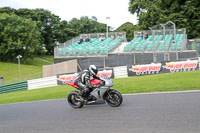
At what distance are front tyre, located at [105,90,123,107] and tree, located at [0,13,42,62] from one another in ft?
156

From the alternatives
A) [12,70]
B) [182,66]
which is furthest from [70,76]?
[12,70]

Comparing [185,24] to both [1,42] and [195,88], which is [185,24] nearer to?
[195,88]

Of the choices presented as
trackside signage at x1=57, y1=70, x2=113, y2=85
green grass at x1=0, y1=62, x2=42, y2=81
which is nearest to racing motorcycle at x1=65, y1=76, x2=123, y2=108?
trackside signage at x1=57, y1=70, x2=113, y2=85

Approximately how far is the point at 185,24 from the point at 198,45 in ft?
51.4

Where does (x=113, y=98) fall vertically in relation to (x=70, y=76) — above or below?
below

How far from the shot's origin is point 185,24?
3538 cm

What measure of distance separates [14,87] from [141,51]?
13.0 metres

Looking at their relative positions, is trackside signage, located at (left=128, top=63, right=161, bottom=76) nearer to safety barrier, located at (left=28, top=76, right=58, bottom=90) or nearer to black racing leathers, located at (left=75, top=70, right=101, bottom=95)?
safety barrier, located at (left=28, top=76, right=58, bottom=90)

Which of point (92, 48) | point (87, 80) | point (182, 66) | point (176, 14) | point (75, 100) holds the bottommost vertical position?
point (75, 100)

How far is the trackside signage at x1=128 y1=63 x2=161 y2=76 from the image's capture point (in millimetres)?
19188

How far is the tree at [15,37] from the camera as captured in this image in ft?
175

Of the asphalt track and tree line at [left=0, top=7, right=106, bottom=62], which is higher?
tree line at [left=0, top=7, right=106, bottom=62]

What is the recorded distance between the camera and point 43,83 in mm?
23125

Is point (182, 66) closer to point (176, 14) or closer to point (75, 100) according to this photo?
point (75, 100)
